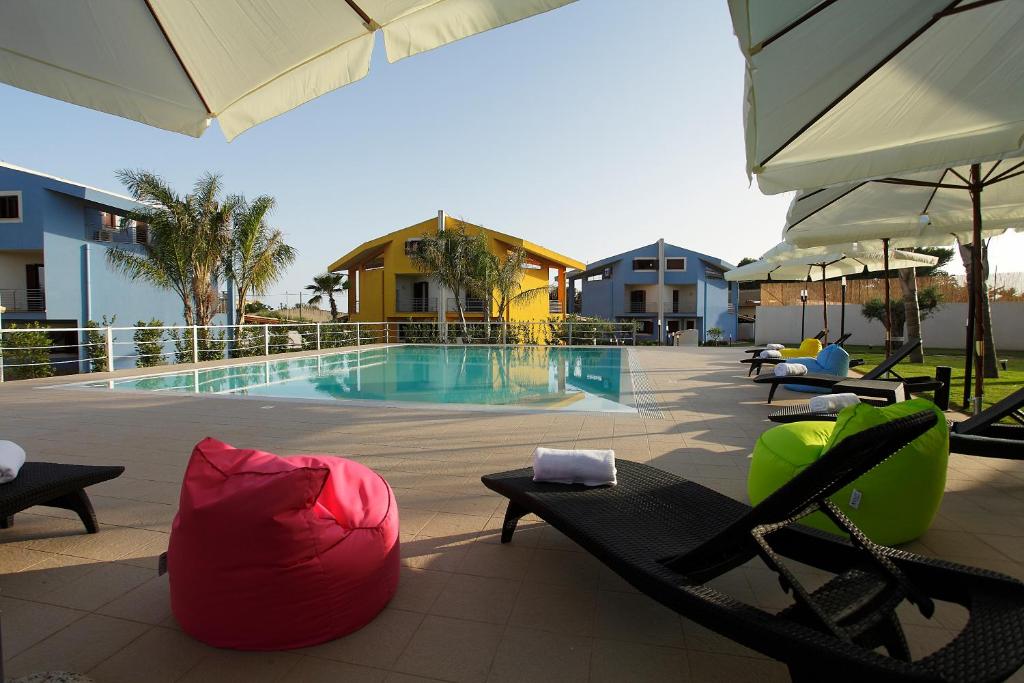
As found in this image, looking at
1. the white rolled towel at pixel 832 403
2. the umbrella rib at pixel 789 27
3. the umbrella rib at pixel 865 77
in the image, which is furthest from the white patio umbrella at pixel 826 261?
the umbrella rib at pixel 789 27

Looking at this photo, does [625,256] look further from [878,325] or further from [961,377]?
[961,377]

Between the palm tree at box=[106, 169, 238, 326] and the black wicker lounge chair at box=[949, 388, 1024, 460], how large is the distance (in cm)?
1721

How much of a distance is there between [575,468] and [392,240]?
2296cm

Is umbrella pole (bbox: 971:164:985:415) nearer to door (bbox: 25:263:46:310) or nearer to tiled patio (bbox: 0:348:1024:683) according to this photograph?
tiled patio (bbox: 0:348:1024:683)

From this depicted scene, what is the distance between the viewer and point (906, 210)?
665 cm

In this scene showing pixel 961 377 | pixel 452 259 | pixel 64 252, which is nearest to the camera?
pixel 961 377

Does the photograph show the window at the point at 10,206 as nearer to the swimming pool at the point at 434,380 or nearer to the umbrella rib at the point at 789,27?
the swimming pool at the point at 434,380

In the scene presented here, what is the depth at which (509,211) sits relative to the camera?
81.2ft

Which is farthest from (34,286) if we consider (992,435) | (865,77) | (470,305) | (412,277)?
(992,435)

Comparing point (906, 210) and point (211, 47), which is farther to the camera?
point (906, 210)

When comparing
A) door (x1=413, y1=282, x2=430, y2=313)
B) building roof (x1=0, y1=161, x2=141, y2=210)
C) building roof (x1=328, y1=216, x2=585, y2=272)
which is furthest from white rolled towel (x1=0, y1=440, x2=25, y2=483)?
door (x1=413, y1=282, x2=430, y2=313)

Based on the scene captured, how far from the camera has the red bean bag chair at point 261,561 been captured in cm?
183

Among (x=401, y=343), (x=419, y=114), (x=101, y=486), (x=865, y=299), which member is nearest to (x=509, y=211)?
(x=401, y=343)

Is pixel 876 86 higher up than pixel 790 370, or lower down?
higher up
